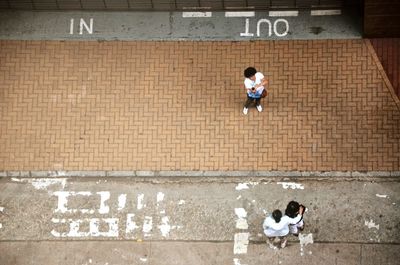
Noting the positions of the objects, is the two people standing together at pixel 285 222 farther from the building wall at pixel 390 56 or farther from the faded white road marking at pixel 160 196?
the building wall at pixel 390 56

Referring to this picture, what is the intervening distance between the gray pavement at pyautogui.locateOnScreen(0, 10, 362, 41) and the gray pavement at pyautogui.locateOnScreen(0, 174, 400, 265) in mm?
3136

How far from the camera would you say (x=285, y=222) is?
13406 millimetres

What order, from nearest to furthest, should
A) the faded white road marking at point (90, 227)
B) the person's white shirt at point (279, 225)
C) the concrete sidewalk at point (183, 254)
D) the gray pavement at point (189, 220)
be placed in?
the person's white shirt at point (279, 225) < the concrete sidewalk at point (183, 254) < the gray pavement at point (189, 220) < the faded white road marking at point (90, 227)

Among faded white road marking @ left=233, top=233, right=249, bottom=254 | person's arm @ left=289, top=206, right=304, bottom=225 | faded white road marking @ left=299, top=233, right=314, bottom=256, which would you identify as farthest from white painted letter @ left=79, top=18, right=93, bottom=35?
faded white road marking @ left=299, top=233, right=314, bottom=256

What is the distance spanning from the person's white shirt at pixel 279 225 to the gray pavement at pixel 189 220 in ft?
2.34

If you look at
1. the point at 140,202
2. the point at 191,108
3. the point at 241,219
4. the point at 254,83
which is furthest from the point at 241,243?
the point at 254,83

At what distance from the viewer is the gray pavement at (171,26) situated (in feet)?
51.5

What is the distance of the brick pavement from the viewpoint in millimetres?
14984

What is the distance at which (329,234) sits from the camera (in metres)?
14.5

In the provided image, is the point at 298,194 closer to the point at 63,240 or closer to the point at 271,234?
the point at 271,234

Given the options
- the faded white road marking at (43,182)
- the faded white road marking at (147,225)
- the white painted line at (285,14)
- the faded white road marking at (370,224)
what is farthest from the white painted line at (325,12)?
the faded white road marking at (43,182)

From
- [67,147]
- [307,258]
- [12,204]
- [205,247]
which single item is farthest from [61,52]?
[307,258]

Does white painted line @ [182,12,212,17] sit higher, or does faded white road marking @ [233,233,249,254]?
white painted line @ [182,12,212,17]

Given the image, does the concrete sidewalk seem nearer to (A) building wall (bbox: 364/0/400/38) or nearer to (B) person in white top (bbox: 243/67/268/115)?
(B) person in white top (bbox: 243/67/268/115)
